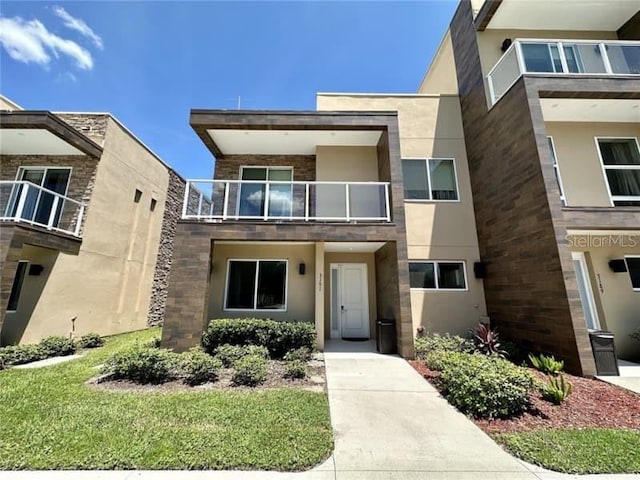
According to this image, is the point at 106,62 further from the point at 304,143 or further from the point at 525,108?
the point at 525,108

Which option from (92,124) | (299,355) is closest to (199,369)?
(299,355)

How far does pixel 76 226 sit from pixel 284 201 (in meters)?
7.51

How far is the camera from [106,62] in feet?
34.2

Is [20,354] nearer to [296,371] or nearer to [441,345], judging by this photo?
[296,371]

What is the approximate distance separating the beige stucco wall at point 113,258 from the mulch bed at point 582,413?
11.8 metres

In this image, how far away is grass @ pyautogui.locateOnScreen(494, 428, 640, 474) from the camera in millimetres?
2971

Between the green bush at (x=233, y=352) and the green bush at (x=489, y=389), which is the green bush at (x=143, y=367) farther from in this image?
the green bush at (x=489, y=389)

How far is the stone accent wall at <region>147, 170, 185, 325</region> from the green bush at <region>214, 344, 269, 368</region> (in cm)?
773

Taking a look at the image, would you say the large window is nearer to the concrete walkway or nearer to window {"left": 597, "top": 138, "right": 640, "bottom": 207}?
window {"left": 597, "top": 138, "right": 640, "bottom": 207}

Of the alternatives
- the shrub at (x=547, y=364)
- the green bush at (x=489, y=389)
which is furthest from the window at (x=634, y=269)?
the green bush at (x=489, y=389)

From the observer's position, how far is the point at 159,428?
3.62 metres

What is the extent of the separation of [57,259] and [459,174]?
13.9m

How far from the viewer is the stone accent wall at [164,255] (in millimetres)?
13172

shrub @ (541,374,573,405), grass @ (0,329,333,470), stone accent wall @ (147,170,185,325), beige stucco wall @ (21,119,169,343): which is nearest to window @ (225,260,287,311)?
grass @ (0,329,333,470)
